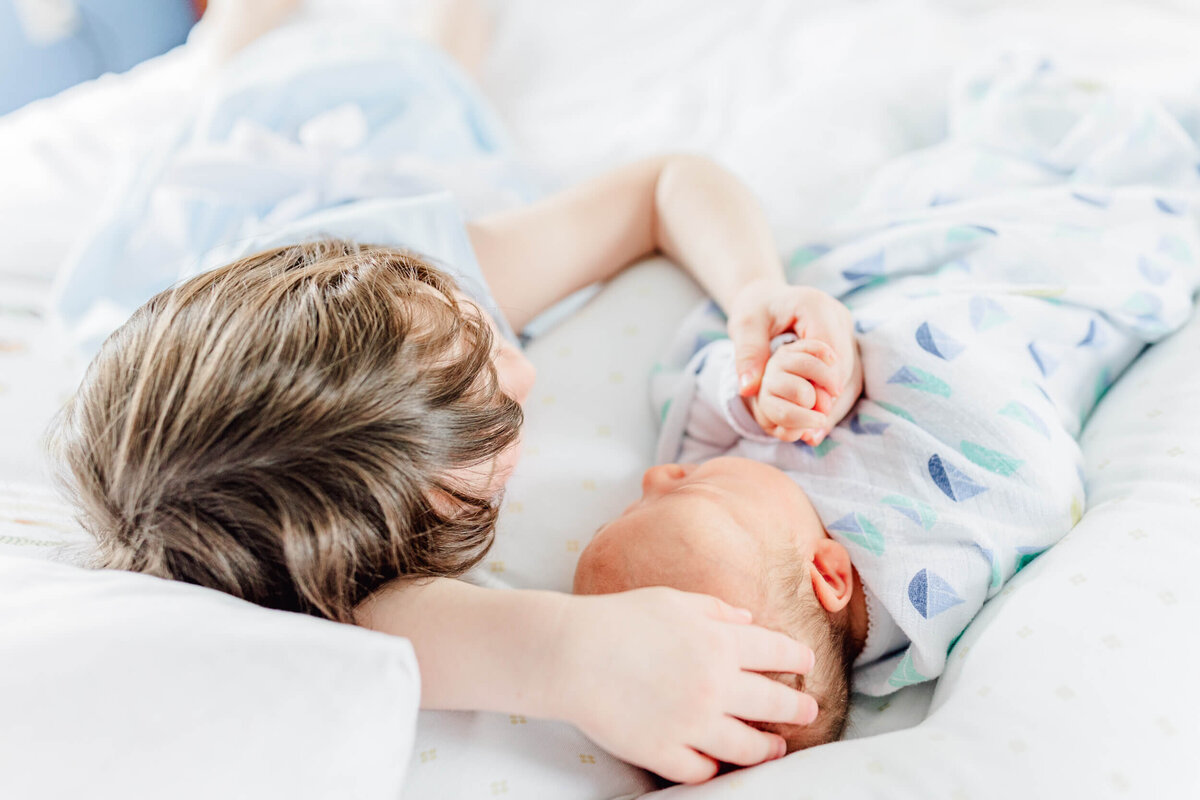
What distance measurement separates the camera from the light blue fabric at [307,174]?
3.14ft

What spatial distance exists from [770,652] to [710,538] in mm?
98

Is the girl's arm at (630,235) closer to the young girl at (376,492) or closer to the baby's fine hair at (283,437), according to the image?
the young girl at (376,492)

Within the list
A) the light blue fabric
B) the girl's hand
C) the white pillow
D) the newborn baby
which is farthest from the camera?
the light blue fabric

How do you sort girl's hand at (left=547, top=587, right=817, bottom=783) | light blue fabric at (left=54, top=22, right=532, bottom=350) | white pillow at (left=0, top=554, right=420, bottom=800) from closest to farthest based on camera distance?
white pillow at (left=0, top=554, right=420, bottom=800), girl's hand at (left=547, top=587, right=817, bottom=783), light blue fabric at (left=54, top=22, right=532, bottom=350)

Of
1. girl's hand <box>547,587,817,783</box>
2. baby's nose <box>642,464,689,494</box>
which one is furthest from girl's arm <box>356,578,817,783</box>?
baby's nose <box>642,464,689,494</box>

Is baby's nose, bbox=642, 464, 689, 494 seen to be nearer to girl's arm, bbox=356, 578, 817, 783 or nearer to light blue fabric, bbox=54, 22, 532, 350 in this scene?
girl's arm, bbox=356, 578, 817, 783

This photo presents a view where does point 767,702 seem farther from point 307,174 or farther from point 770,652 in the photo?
point 307,174

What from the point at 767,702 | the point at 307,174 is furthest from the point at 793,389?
the point at 307,174

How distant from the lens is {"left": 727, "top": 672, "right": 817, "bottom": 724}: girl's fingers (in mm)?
586

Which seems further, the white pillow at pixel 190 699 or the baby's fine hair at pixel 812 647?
the baby's fine hair at pixel 812 647

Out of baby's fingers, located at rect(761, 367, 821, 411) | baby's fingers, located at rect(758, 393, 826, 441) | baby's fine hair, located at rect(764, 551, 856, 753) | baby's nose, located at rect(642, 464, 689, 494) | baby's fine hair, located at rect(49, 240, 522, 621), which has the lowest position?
baby's fine hair, located at rect(764, 551, 856, 753)

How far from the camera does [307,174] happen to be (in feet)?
3.54

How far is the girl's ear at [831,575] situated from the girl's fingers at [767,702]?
9cm

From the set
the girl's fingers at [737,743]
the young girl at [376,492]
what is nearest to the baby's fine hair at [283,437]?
the young girl at [376,492]
